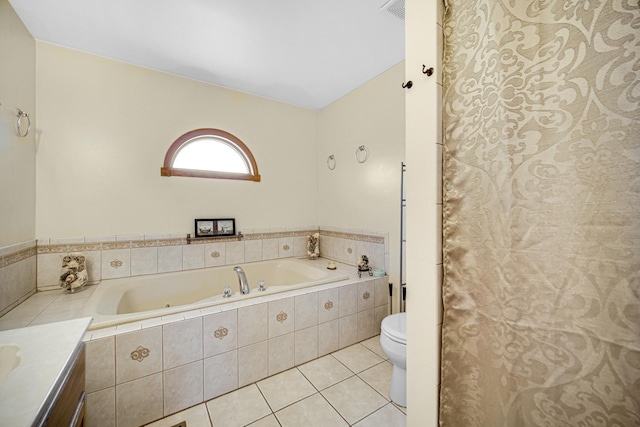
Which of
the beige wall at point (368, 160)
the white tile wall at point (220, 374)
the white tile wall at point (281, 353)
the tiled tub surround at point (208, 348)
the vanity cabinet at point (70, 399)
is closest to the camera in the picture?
the vanity cabinet at point (70, 399)

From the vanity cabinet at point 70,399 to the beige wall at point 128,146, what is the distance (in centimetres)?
177

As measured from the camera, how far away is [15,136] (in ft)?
5.35

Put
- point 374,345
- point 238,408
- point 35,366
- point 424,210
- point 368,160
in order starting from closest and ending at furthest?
1. point 35,366
2. point 424,210
3. point 238,408
4. point 374,345
5. point 368,160

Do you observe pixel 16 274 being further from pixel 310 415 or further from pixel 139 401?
pixel 310 415

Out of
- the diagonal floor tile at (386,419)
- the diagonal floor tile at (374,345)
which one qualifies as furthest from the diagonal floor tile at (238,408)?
the diagonal floor tile at (374,345)

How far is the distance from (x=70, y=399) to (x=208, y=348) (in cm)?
98

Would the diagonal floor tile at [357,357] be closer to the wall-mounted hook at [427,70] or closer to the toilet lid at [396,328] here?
the toilet lid at [396,328]

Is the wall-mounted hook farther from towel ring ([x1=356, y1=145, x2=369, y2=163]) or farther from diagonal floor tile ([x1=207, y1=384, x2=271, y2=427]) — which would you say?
diagonal floor tile ([x1=207, y1=384, x2=271, y2=427])

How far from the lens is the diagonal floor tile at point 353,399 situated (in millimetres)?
1467

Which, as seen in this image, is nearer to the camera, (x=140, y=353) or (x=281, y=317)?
(x=140, y=353)

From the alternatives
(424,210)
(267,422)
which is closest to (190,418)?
(267,422)

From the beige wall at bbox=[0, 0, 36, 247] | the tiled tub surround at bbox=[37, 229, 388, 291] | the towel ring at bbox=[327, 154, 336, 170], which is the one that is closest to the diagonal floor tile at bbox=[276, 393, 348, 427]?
the tiled tub surround at bbox=[37, 229, 388, 291]

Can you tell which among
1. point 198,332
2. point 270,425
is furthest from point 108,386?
point 270,425

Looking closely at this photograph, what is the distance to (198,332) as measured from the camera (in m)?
1.55
